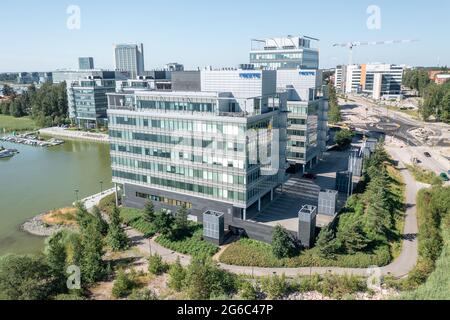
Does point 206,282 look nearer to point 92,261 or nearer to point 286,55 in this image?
point 92,261

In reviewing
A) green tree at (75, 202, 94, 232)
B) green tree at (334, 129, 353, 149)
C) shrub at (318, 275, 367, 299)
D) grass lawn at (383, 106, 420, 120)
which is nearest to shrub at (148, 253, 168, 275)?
green tree at (75, 202, 94, 232)

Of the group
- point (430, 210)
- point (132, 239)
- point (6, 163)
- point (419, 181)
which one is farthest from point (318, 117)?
point (6, 163)

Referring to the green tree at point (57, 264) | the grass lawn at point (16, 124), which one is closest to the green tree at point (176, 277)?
the green tree at point (57, 264)

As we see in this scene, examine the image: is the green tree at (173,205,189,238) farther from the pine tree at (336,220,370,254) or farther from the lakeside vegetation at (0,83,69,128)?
the lakeside vegetation at (0,83,69,128)

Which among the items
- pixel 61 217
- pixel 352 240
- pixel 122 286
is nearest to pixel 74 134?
pixel 61 217

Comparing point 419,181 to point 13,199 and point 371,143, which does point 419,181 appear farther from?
point 13,199

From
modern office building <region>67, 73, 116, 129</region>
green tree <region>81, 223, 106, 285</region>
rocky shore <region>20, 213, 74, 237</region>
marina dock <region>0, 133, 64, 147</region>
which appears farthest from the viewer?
modern office building <region>67, 73, 116, 129</region>

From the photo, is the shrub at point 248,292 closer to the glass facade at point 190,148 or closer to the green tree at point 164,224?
the glass facade at point 190,148
